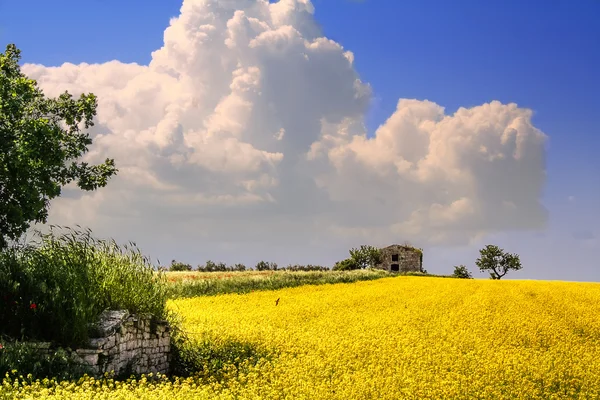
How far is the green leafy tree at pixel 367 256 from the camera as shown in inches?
2672

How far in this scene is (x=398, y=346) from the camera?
639 inches

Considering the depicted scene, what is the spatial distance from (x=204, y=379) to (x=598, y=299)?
71.4ft

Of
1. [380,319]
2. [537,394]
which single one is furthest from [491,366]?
[380,319]

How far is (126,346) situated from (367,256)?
55.6 meters

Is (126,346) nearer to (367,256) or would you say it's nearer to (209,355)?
(209,355)

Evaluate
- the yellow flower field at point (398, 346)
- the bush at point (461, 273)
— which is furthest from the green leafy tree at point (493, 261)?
the yellow flower field at point (398, 346)

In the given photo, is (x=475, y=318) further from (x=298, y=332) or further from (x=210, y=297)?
(x=210, y=297)

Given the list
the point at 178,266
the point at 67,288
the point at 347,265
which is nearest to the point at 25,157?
the point at 67,288

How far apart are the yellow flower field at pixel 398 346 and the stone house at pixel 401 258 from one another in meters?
36.7

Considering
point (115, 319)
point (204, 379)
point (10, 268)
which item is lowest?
point (204, 379)

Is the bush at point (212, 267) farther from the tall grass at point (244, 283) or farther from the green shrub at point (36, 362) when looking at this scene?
the green shrub at point (36, 362)

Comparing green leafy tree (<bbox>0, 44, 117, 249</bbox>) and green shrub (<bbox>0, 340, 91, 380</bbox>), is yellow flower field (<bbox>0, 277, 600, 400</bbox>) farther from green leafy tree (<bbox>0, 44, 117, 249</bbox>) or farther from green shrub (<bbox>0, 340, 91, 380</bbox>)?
green leafy tree (<bbox>0, 44, 117, 249</bbox>)

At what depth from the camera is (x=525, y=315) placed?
22.7m

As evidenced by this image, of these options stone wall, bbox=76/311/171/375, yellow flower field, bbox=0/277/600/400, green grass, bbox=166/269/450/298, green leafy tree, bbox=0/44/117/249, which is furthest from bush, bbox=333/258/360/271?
stone wall, bbox=76/311/171/375
